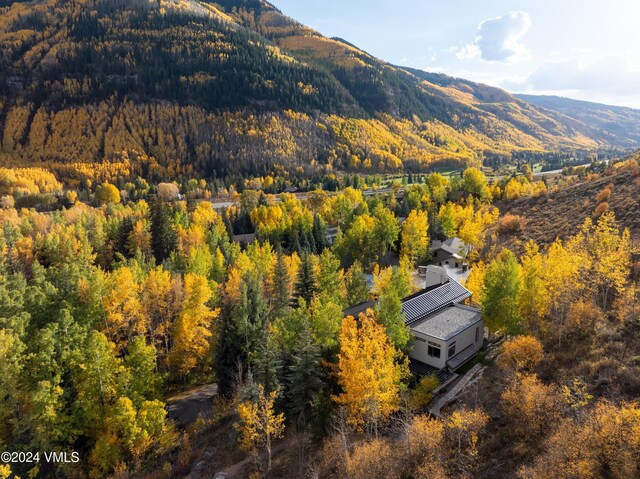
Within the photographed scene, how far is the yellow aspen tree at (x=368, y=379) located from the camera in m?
24.9

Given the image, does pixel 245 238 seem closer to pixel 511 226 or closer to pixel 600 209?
pixel 511 226

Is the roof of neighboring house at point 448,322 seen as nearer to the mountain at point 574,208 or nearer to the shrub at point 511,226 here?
the mountain at point 574,208

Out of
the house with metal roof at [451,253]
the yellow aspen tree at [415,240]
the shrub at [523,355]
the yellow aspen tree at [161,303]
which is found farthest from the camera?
the yellow aspen tree at [415,240]

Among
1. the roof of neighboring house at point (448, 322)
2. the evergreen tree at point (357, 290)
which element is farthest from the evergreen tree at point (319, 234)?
the roof of neighboring house at point (448, 322)

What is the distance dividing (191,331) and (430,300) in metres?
27.0

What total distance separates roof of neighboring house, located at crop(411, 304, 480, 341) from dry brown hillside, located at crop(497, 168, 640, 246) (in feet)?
86.3

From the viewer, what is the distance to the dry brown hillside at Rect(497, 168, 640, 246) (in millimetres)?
53062

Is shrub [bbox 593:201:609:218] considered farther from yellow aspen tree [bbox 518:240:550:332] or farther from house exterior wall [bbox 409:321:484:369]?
house exterior wall [bbox 409:321:484:369]

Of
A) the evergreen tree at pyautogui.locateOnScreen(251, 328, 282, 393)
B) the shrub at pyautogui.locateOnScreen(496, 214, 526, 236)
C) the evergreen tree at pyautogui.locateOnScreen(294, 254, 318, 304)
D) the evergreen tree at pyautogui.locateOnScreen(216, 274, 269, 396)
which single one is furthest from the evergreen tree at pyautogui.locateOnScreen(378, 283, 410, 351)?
the shrub at pyautogui.locateOnScreen(496, 214, 526, 236)

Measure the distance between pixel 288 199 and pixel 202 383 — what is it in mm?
72490

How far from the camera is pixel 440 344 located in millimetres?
32656

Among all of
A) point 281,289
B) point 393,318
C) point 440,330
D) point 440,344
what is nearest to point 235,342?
point 281,289

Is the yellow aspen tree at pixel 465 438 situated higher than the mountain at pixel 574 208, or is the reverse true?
the mountain at pixel 574 208

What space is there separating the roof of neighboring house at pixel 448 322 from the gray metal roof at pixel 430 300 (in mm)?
577
